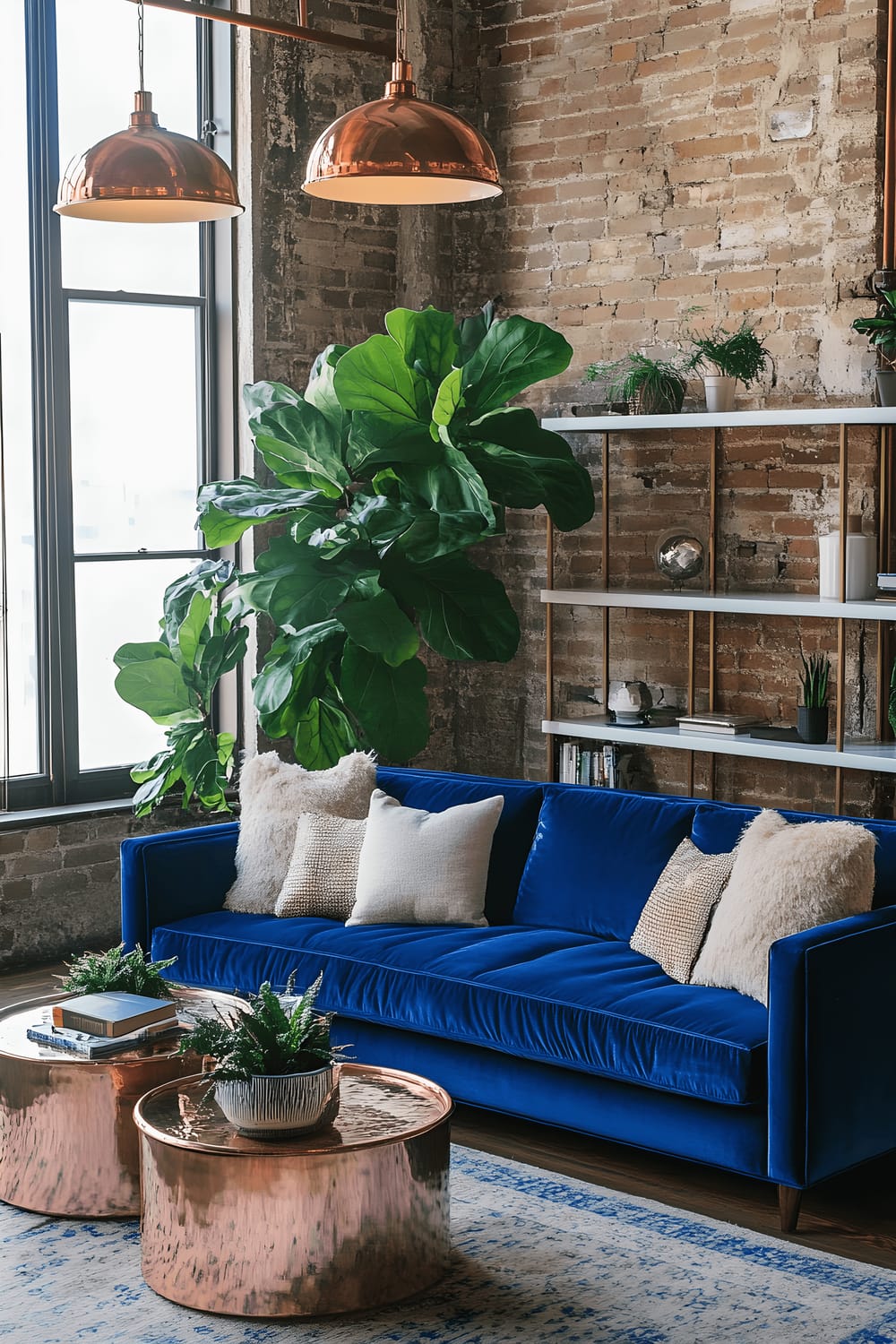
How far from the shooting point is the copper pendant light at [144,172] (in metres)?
3.66

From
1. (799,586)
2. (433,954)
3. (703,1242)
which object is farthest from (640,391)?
(703,1242)

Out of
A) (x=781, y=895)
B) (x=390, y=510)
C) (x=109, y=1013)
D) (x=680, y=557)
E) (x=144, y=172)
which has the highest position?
(x=144, y=172)

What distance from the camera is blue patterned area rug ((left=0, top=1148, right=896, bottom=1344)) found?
119 inches

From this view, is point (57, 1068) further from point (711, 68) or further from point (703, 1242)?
point (711, 68)

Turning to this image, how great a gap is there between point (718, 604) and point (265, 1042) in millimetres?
2921

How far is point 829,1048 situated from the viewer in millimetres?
3445

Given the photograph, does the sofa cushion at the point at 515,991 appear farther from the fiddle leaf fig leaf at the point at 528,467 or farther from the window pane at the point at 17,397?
the fiddle leaf fig leaf at the point at 528,467

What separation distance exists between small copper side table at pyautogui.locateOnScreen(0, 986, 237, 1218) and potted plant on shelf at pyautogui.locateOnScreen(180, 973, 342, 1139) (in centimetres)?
34

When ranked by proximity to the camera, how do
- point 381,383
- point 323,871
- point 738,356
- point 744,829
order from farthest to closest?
point 738,356
point 381,383
point 323,871
point 744,829

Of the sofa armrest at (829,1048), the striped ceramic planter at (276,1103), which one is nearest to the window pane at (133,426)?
the striped ceramic planter at (276,1103)

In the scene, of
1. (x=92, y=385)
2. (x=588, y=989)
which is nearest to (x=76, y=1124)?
(x=588, y=989)

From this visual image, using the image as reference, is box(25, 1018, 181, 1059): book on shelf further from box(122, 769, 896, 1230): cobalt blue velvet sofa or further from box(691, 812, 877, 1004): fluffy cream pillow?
box(691, 812, 877, 1004): fluffy cream pillow

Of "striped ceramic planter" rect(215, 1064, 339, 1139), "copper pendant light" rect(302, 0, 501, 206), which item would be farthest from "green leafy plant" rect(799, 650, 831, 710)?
"striped ceramic planter" rect(215, 1064, 339, 1139)

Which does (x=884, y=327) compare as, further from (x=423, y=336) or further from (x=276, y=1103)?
(x=276, y=1103)
